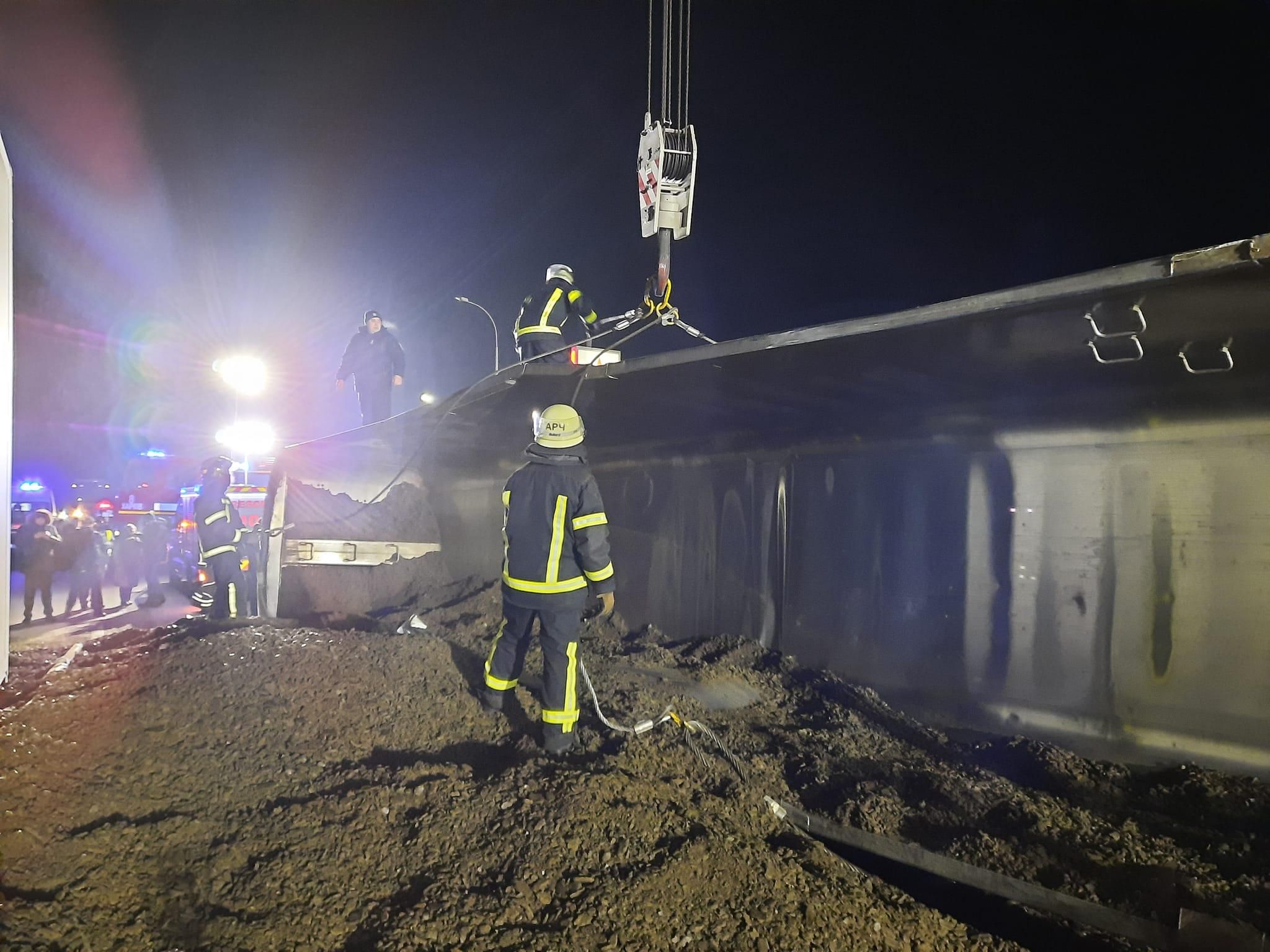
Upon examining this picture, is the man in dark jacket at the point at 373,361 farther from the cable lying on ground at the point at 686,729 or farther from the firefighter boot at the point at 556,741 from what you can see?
the firefighter boot at the point at 556,741

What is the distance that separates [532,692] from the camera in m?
4.59

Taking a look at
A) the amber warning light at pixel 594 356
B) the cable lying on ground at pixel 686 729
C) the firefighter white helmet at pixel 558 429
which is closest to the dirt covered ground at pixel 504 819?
the cable lying on ground at pixel 686 729

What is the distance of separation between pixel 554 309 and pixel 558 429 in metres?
2.64

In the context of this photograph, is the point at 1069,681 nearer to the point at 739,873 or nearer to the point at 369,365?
the point at 739,873

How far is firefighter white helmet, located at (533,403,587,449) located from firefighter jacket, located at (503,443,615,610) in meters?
0.04

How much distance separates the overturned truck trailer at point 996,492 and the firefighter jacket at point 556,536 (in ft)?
2.83

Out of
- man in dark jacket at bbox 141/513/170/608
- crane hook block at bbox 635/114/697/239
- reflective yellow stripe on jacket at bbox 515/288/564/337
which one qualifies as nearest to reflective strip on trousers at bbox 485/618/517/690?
reflective yellow stripe on jacket at bbox 515/288/564/337

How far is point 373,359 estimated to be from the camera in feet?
27.4

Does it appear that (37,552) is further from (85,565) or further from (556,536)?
(556,536)

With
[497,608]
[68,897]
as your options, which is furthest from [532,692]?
[68,897]

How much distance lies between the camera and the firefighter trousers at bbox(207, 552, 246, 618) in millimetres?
7363

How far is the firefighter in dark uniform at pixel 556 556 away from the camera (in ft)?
12.3

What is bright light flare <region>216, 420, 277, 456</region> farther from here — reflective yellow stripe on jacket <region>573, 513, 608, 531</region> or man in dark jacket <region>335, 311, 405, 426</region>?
reflective yellow stripe on jacket <region>573, 513, 608, 531</region>

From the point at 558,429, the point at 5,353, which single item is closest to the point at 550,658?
the point at 558,429
